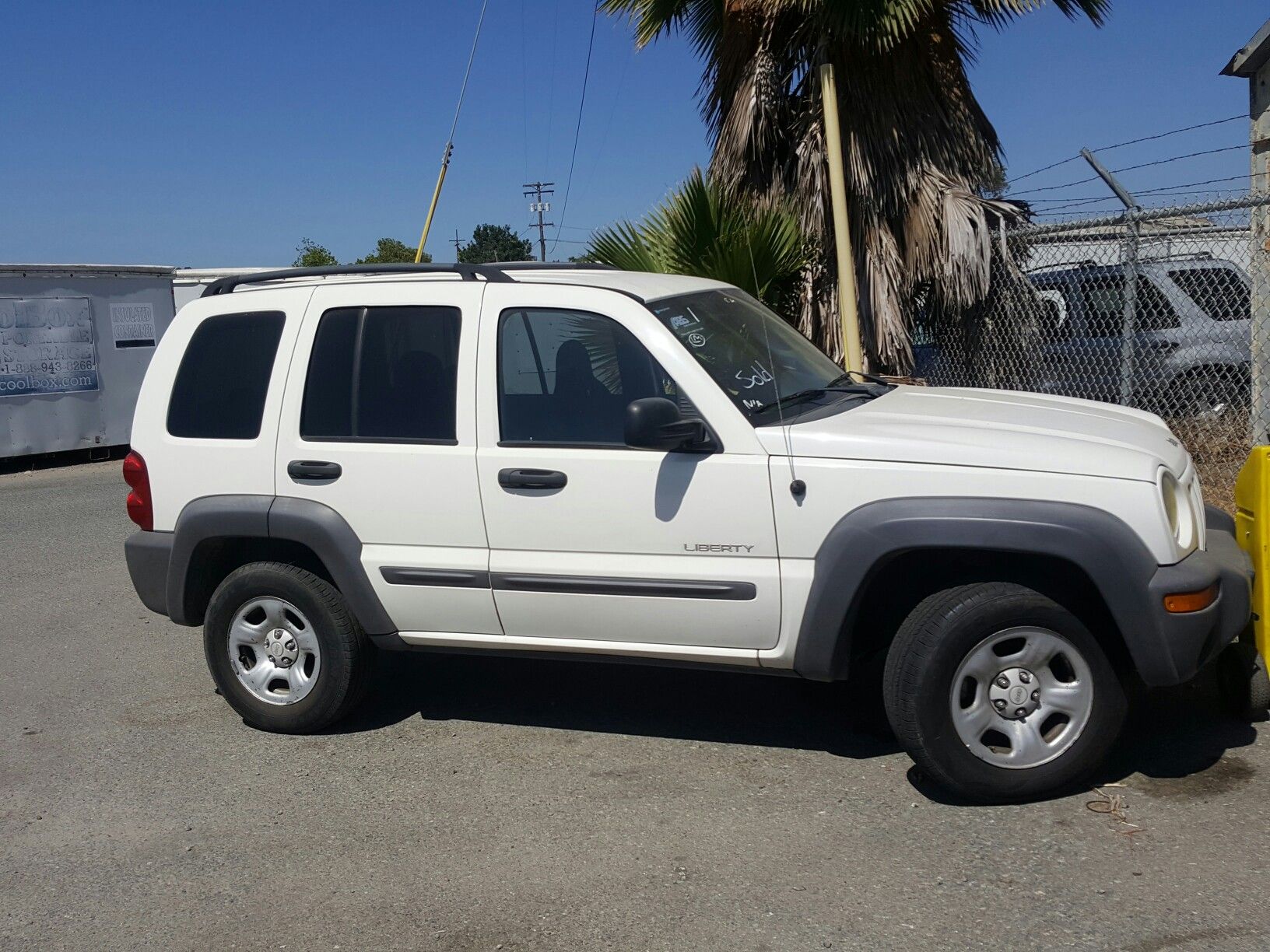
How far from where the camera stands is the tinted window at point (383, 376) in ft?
16.3

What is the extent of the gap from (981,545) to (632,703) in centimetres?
206

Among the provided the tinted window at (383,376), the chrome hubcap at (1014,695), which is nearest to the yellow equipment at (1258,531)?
the chrome hubcap at (1014,695)

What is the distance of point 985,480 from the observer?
418 centimetres

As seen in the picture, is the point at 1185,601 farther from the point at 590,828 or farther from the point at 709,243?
the point at 709,243

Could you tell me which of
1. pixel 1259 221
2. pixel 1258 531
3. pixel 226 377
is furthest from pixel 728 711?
pixel 1259 221

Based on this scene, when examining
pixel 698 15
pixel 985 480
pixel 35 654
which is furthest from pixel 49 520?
pixel 985 480

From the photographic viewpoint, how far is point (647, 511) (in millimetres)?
4582

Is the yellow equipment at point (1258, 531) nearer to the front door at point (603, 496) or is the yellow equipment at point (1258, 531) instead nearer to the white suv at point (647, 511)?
the white suv at point (647, 511)

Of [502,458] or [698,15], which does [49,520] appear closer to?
[698,15]

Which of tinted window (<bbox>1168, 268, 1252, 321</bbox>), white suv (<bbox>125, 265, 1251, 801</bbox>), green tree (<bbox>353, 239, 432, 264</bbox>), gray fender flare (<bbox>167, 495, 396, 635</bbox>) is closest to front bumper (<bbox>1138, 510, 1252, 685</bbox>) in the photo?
white suv (<bbox>125, 265, 1251, 801</bbox>)

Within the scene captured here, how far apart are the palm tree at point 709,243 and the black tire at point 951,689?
4.91m

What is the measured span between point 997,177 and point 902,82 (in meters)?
1.20

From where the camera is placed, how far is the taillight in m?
5.41

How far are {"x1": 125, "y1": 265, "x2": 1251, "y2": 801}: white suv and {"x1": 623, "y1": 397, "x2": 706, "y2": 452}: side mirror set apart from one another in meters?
0.01
